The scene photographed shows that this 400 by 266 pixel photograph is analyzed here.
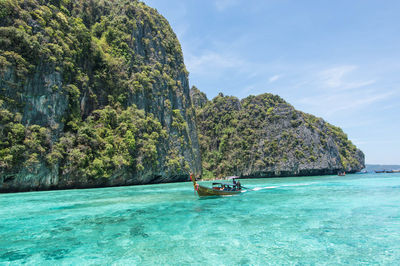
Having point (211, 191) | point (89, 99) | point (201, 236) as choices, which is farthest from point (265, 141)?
point (201, 236)

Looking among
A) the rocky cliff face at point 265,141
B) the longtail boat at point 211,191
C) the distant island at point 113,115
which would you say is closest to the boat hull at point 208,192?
the longtail boat at point 211,191

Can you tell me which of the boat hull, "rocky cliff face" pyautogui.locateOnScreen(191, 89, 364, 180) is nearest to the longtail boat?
the boat hull

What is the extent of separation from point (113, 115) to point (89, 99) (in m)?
4.87

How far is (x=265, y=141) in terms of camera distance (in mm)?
70125

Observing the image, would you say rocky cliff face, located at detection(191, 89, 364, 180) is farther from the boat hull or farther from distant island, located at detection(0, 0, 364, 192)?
the boat hull

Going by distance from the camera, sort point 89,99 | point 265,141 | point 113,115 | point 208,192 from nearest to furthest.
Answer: point 208,192 < point 113,115 < point 89,99 < point 265,141

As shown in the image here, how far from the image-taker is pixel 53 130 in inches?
1203

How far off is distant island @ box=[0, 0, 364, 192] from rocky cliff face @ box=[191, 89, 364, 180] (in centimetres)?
31

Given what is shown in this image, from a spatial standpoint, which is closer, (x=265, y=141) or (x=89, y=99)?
(x=89, y=99)

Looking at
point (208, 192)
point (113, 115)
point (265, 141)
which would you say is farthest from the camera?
point (265, 141)

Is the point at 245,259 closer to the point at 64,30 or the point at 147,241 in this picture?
the point at 147,241

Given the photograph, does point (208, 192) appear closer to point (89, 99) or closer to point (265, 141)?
point (89, 99)

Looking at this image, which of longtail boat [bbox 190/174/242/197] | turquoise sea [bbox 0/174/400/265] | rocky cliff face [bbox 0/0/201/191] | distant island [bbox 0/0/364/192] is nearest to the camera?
turquoise sea [bbox 0/174/400/265]

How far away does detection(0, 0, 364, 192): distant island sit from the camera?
27.8 meters
